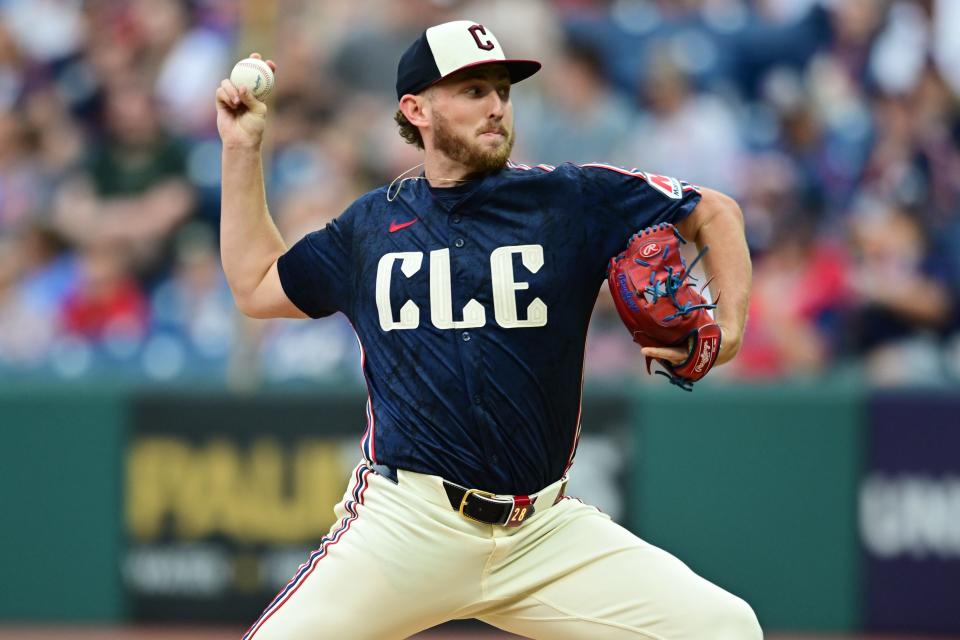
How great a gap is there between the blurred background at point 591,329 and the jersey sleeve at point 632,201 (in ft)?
12.5

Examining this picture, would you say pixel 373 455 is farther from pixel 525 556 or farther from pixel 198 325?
pixel 198 325

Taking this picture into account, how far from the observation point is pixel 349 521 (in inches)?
167

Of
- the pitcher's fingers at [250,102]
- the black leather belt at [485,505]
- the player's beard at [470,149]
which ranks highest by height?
the pitcher's fingers at [250,102]

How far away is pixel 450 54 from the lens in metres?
4.25

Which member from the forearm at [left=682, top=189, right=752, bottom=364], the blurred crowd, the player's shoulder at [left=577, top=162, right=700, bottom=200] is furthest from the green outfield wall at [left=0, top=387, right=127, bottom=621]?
the forearm at [left=682, top=189, right=752, bottom=364]

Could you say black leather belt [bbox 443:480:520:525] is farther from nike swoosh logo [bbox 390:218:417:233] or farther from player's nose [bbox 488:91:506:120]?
player's nose [bbox 488:91:506:120]

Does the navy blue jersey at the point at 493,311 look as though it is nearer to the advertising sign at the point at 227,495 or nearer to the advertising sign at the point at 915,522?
the advertising sign at the point at 227,495

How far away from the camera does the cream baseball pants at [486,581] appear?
3977 mm

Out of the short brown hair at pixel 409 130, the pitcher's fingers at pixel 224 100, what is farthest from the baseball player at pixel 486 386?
the pitcher's fingers at pixel 224 100

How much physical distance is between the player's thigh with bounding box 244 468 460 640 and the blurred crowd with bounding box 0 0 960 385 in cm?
440

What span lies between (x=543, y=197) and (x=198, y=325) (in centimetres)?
568

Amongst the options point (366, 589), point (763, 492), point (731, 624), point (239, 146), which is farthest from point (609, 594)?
point (763, 492)

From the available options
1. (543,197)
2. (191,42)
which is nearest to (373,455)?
(543,197)

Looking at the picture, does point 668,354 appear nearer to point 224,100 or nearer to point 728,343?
point 728,343
